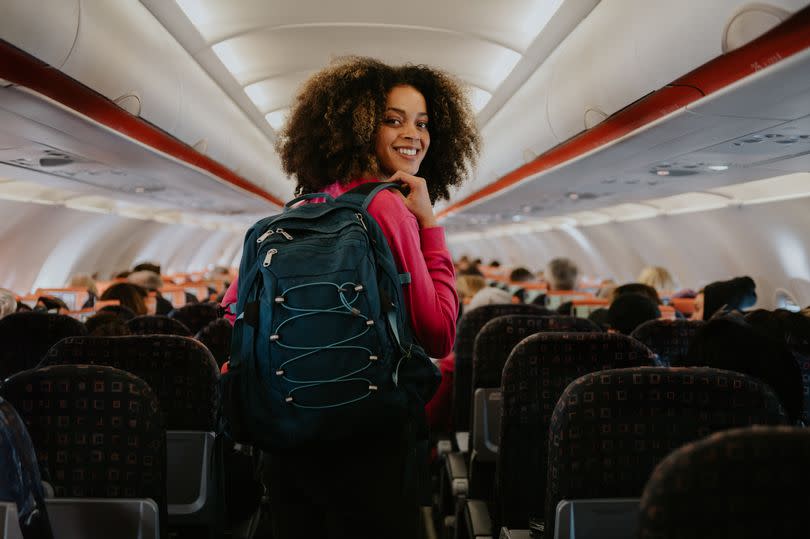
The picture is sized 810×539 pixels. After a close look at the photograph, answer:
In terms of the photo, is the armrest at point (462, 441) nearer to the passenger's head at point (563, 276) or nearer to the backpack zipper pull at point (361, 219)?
the backpack zipper pull at point (361, 219)

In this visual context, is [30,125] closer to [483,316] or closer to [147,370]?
[147,370]

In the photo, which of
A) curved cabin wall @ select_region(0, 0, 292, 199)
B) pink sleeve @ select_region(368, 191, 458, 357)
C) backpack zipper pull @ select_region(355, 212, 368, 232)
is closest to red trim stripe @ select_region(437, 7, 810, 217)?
pink sleeve @ select_region(368, 191, 458, 357)

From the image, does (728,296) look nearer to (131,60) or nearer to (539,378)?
(539,378)

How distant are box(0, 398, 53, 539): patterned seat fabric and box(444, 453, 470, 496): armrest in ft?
9.48

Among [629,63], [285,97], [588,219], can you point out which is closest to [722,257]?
[588,219]

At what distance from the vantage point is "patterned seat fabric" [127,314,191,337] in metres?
4.32

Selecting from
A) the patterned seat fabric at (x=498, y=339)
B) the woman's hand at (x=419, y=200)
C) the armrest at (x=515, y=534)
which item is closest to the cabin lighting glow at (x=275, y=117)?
the patterned seat fabric at (x=498, y=339)

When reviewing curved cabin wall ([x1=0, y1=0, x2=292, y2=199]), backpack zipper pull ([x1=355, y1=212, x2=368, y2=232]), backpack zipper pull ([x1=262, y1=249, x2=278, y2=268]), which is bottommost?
backpack zipper pull ([x1=262, y1=249, x2=278, y2=268])

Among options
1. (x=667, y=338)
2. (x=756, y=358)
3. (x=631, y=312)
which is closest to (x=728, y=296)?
(x=631, y=312)

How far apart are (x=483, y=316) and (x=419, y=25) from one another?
8.13 feet

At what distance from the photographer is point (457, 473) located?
14.2 feet

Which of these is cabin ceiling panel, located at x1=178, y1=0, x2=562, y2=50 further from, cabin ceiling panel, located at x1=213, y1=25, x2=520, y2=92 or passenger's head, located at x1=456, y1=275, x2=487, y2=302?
passenger's head, located at x1=456, y1=275, x2=487, y2=302

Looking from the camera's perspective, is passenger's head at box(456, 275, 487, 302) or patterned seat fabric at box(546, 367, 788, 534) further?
passenger's head at box(456, 275, 487, 302)

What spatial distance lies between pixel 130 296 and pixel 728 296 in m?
5.08
